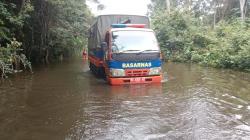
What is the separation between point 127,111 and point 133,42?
14.8 feet

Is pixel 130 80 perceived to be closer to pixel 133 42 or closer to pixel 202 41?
pixel 133 42

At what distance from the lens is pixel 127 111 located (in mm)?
8828

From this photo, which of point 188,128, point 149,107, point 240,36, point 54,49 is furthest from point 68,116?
point 54,49

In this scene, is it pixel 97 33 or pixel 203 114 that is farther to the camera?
pixel 97 33

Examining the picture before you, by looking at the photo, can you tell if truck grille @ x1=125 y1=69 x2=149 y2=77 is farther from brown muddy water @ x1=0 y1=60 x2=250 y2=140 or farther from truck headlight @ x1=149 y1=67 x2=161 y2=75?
brown muddy water @ x1=0 y1=60 x2=250 y2=140

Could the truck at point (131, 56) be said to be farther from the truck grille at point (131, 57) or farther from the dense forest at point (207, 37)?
the dense forest at point (207, 37)

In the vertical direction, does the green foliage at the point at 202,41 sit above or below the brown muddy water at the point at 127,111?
above

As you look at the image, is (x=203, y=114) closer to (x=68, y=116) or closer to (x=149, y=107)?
(x=149, y=107)

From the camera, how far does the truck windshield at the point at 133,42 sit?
41.4ft

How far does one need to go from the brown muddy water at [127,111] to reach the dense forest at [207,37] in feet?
18.8

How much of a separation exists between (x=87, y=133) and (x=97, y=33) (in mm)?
8945

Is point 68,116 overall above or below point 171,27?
below

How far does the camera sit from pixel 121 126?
741 cm

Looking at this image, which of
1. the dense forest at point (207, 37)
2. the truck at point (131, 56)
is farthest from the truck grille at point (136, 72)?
the dense forest at point (207, 37)
